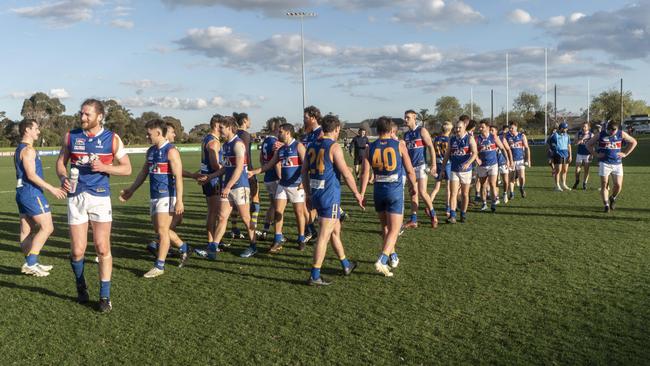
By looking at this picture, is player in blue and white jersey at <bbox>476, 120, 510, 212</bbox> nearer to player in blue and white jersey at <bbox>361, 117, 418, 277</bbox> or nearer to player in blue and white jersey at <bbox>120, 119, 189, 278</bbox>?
player in blue and white jersey at <bbox>361, 117, 418, 277</bbox>

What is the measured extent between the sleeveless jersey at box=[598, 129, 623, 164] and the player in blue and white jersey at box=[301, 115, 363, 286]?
23.3ft

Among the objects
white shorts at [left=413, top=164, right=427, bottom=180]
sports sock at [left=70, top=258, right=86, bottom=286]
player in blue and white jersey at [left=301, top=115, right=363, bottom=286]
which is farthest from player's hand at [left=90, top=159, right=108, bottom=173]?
white shorts at [left=413, top=164, right=427, bottom=180]

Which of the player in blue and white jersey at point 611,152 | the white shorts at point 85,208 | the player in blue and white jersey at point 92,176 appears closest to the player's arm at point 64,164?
the player in blue and white jersey at point 92,176

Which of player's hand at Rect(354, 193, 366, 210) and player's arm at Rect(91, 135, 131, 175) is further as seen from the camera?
player's hand at Rect(354, 193, 366, 210)

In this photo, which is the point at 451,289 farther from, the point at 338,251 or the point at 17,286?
the point at 17,286

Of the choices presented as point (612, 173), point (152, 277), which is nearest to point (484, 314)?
point (152, 277)

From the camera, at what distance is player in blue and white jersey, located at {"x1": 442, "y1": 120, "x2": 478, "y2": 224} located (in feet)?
31.6

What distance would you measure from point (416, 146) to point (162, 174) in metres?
5.21

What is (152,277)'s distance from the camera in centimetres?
638

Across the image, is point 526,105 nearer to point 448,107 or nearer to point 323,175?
point 448,107

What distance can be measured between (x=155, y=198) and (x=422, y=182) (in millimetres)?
5345

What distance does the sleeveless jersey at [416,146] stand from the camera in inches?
386

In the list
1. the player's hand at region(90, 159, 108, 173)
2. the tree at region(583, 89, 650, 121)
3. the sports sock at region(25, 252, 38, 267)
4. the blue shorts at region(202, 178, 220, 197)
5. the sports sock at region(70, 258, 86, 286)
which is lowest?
the sports sock at region(25, 252, 38, 267)

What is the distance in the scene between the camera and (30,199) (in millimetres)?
6613
